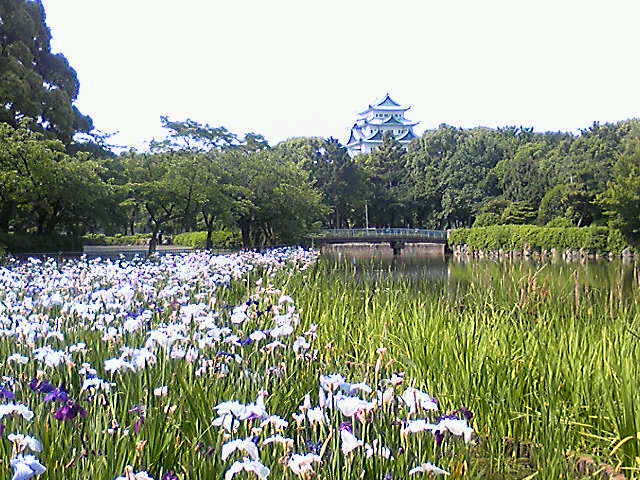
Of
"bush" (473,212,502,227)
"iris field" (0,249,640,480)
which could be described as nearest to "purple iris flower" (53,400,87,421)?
"iris field" (0,249,640,480)

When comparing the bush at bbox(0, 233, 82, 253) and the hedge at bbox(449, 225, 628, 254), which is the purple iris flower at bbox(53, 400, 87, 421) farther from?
the hedge at bbox(449, 225, 628, 254)

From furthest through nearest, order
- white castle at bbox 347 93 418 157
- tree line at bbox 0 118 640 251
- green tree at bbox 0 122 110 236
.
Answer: white castle at bbox 347 93 418 157 → tree line at bbox 0 118 640 251 → green tree at bbox 0 122 110 236

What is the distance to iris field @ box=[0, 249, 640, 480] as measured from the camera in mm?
1992

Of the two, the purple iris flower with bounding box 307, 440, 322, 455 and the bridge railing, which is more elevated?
the purple iris flower with bounding box 307, 440, 322, 455

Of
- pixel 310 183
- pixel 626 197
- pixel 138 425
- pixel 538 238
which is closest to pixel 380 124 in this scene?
pixel 310 183

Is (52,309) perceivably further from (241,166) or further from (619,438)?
(241,166)

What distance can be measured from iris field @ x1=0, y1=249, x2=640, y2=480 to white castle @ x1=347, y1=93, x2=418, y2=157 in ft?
228

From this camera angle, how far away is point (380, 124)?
74625 mm

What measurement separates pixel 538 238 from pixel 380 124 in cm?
4426

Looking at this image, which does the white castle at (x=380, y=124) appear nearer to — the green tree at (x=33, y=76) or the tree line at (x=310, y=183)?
the tree line at (x=310, y=183)

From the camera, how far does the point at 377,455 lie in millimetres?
2053

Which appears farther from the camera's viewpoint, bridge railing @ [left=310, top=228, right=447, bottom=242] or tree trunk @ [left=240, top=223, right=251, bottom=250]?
bridge railing @ [left=310, top=228, right=447, bottom=242]

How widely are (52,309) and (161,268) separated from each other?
2786mm

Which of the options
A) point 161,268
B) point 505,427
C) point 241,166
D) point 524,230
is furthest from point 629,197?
point 505,427
